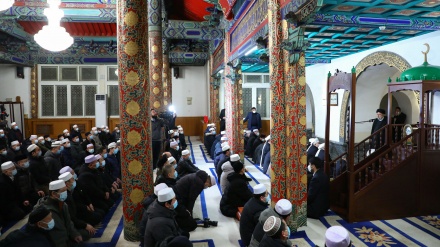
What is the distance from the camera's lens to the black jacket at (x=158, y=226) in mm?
2963

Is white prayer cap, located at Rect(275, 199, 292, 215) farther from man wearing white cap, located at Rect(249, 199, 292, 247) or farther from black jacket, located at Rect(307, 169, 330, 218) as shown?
black jacket, located at Rect(307, 169, 330, 218)

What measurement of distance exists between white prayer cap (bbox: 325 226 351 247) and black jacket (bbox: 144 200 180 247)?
4.65ft

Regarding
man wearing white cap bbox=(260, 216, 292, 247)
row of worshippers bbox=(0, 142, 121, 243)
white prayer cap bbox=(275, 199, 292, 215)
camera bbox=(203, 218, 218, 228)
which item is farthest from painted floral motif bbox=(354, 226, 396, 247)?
row of worshippers bbox=(0, 142, 121, 243)

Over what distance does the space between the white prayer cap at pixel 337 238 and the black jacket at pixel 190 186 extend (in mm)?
2318

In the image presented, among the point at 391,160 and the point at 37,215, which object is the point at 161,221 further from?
the point at 391,160

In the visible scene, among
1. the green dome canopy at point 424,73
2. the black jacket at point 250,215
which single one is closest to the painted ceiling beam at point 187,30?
the green dome canopy at point 424,73

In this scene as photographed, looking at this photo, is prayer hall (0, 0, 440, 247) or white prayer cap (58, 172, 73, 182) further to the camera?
white prayer cap (58, 172, 73, 182)

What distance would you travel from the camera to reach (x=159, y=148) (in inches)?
305

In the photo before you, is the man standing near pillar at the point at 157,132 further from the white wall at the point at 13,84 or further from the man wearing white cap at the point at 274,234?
the white wall at the point at 13,84

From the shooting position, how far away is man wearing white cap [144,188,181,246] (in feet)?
9.75

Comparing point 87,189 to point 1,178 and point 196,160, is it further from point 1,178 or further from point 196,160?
point 196,160

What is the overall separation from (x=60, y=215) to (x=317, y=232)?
126 inches

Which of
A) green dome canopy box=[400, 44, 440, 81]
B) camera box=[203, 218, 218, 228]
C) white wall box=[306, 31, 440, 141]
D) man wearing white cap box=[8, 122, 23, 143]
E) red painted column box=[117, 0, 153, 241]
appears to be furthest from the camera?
man wearing white cap box=[8, 122, 23, 143]

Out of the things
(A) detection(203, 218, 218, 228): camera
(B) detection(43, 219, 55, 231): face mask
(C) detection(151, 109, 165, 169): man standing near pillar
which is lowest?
(A) detection(203, 218, 218, 228): camera
